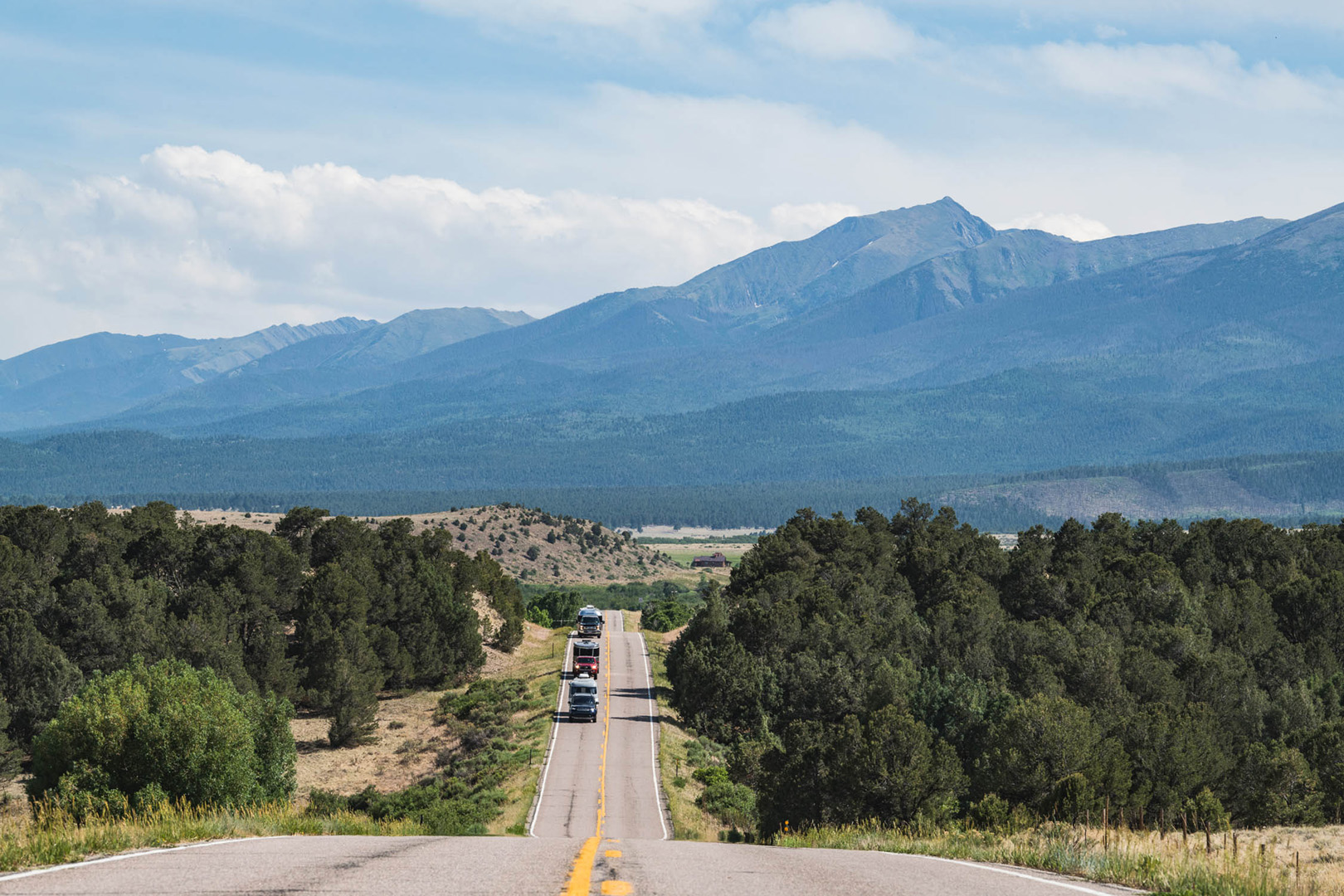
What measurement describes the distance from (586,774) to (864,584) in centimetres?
4206

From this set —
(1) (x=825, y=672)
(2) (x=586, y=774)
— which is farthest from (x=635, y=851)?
(1) (x=825, y=672)

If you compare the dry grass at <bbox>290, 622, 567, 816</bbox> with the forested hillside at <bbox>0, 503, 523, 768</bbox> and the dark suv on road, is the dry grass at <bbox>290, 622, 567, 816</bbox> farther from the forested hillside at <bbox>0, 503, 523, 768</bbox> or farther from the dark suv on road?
the dark suv on road

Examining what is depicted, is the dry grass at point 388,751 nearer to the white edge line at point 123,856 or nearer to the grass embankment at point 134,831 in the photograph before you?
the grass embankment at point 134,831

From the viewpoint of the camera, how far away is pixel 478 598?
119 m

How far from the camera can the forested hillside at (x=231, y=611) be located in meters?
72.2

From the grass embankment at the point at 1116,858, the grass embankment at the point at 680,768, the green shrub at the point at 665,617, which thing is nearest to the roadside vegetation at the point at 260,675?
the grass embankment at the point at 680,768

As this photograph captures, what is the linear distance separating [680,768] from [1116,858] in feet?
150

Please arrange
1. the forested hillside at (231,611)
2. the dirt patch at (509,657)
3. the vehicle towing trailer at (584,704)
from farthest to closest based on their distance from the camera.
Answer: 1. the dirt patch at (509,657)
2. the vehicle towing trailer at (584,704)
3. the forested hillside at (231,611)

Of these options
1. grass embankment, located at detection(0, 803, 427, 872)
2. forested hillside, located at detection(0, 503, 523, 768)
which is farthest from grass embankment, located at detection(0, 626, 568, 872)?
forested hillside, located at detection(0, 503, 523, 768)

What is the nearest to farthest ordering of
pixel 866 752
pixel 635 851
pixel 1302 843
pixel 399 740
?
pixel 635 851 < pixel 1302 843 < pixel 866 752 < pixel 399 740

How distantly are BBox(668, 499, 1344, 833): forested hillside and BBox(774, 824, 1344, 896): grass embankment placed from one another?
7.92 m

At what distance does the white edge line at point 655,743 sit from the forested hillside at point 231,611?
46.4 ft

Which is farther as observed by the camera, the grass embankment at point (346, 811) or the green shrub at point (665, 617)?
the green shrub at point (665, 617)

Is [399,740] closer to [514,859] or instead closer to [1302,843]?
[1302,843]
